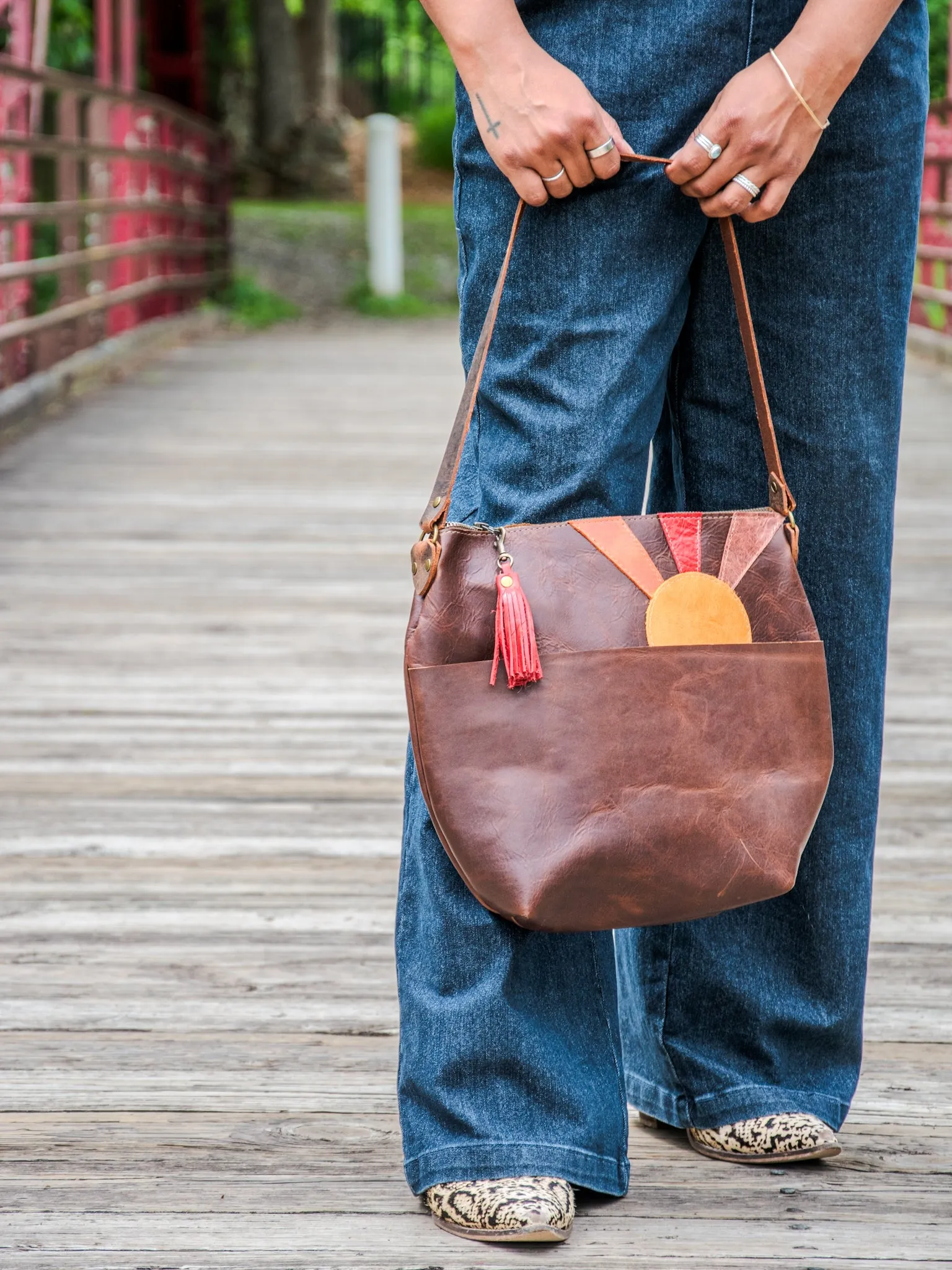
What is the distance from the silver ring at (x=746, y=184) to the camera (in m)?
1.04

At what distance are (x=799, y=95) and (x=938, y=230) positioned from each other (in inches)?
286

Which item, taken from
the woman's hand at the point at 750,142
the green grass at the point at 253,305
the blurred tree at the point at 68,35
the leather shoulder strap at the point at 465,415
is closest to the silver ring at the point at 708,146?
the woman's hand at the point at 750,142

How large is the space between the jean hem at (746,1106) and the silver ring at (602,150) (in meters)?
0.70

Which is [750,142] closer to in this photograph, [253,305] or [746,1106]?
[746,1106]

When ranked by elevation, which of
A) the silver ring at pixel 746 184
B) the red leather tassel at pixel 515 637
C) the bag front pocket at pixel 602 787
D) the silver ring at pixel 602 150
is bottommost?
the bag front pocket at pixel 602 787

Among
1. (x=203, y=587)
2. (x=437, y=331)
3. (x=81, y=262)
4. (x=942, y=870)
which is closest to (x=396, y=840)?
(x=942, y=870)


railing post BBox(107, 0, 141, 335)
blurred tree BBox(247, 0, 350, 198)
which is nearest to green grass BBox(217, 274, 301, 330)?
railing post BBox(107, 0, 141, 335)

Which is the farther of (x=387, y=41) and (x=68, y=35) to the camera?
(x=387, y=41)

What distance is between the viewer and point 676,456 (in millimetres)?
1225

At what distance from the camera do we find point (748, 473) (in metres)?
1.19

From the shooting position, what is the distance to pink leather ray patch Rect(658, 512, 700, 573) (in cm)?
106

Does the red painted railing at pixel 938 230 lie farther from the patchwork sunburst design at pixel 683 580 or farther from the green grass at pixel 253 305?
the patchwork sunburst design at pixel 683 580

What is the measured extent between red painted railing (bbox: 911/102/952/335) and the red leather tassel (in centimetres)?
677

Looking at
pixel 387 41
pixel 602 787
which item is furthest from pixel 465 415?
pixel 387 41
